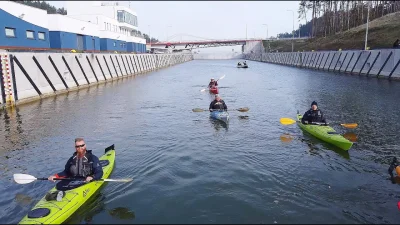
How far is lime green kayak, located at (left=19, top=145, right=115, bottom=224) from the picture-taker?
27.5ft

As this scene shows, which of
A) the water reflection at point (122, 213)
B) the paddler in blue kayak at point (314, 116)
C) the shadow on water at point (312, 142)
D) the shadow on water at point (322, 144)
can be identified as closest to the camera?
the water reflection at point (122, 213)

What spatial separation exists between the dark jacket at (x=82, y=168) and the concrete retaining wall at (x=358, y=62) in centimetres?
4122

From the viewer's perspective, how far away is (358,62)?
2014 inches

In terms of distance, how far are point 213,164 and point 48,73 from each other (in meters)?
26.8

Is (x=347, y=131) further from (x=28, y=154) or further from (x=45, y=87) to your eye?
(x=45, y=87)

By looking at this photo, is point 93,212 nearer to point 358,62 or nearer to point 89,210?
point 89,210

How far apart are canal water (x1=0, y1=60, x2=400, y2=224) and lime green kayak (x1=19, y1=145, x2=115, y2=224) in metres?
0.33

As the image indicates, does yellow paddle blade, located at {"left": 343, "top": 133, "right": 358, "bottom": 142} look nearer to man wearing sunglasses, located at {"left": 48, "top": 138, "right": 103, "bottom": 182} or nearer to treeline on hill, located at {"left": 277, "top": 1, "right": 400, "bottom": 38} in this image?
man wearing sunglasses, located at {"left": 48, "top": 138, "right": 103, "bottom": 182}

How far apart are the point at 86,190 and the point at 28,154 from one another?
6697mm

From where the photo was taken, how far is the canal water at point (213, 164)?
31.2 feet

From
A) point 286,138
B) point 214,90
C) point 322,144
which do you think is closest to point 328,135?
point 322,144

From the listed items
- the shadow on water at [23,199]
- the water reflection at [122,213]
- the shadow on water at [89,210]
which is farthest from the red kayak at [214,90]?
the water reflection at [122,213]

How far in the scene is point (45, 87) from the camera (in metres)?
32.6

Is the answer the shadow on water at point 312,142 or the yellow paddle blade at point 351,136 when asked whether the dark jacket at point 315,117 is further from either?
the yellow paddle blade at point 351,136
